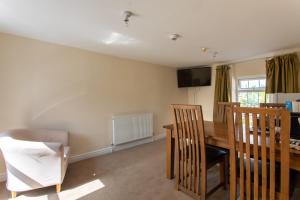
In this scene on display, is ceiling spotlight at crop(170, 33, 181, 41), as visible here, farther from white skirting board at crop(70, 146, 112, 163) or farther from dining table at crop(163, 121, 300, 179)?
white skirting board at crop(70, 146, 112, 163)

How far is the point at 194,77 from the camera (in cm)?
492

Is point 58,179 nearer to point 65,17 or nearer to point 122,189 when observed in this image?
point 122,189

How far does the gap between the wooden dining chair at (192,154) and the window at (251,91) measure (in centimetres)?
260

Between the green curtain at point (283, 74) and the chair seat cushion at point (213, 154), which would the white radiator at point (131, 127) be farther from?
the green curtain at point (283, 74)

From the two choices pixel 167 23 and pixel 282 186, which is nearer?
pixel 282 186

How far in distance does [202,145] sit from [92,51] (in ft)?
9.09

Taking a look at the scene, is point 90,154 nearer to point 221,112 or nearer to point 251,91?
point 221,112

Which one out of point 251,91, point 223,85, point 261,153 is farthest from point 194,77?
point 261,153

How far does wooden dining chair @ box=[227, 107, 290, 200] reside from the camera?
1.27 meters

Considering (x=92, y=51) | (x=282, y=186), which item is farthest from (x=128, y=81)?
(x=282, y=186)

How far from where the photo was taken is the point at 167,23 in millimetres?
2113

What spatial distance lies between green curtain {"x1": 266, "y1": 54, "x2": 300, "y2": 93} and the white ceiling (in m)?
0.27

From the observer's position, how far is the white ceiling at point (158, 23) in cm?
170

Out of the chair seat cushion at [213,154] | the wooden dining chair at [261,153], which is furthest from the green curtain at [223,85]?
the wooden dining chair at [261,153]
